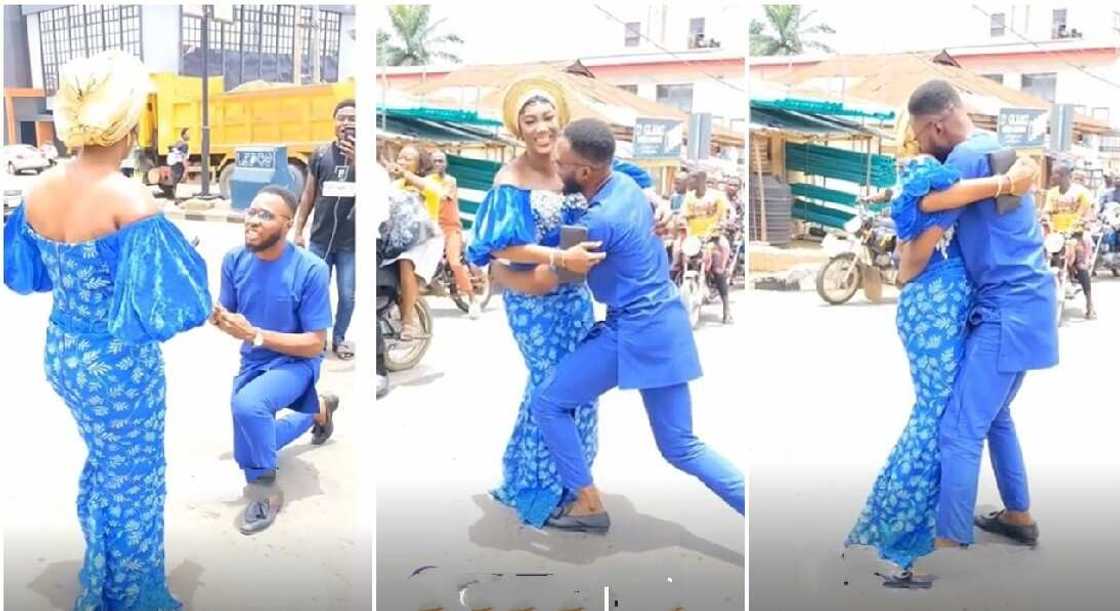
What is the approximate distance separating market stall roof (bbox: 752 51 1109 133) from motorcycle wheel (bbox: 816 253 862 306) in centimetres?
51

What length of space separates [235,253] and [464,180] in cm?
75

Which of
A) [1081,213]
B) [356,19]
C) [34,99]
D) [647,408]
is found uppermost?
[356,19]

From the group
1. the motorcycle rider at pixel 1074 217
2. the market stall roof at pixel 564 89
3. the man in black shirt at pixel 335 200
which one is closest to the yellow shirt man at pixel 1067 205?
the motorcycle rider at pixel 1074 217

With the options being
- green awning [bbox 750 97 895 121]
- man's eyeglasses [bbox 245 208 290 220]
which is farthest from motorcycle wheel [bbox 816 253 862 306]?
man's eyeglasses [bbox 245 208 290 220]

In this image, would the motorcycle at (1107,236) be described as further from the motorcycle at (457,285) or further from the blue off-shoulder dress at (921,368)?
the motorcycle at (457,285)

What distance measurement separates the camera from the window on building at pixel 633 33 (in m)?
4.13

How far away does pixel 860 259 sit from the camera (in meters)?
4.17

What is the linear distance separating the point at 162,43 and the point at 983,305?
2683 mm

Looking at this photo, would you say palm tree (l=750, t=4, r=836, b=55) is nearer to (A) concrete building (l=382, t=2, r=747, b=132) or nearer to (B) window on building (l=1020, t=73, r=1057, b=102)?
(A) concrete building (l=382, t=2, r=747, b=132)

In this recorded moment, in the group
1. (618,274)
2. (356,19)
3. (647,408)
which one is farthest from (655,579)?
(356,19)

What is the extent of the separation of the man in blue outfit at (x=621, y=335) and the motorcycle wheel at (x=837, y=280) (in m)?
0.47

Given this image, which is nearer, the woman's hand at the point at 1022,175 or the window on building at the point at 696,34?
the woman's hand at the point at 1022,175

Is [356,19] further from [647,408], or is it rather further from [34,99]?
[647,408]

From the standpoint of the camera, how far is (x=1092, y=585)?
4.20m
